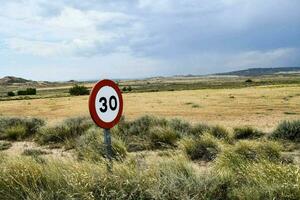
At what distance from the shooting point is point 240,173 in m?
7.15

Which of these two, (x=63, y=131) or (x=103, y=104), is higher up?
(x=103, y=104)

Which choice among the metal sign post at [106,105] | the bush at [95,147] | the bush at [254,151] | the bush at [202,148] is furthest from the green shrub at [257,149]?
the metal sign post at [106,105]

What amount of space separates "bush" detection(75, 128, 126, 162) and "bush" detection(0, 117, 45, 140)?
432 cm

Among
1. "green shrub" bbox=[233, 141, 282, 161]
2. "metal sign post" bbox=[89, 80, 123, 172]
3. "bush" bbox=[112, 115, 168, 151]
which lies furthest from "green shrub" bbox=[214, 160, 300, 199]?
"bush" bbox=[112, 115, 168, 151]

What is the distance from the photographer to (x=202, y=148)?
38.9 ft

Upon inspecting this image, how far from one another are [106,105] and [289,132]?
871 cm

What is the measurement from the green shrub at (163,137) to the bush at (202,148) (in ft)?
7.15

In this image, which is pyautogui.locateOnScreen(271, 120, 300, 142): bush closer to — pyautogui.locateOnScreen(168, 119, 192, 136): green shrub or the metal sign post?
pyautogui.locateOnScreen(168, 119, 192, 136): green shrub

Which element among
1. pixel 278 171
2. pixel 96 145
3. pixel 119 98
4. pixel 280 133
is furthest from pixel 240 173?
pixel 280 133

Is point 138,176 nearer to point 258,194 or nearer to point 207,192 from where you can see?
point 207,192

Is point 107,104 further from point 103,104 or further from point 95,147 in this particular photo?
point 95,147

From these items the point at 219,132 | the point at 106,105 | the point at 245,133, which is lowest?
the point at 245,133

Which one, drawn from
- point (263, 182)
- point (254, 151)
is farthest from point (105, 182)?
point (254, 151)

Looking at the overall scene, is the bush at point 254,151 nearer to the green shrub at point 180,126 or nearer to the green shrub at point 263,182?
the green shrub at point 263,182
